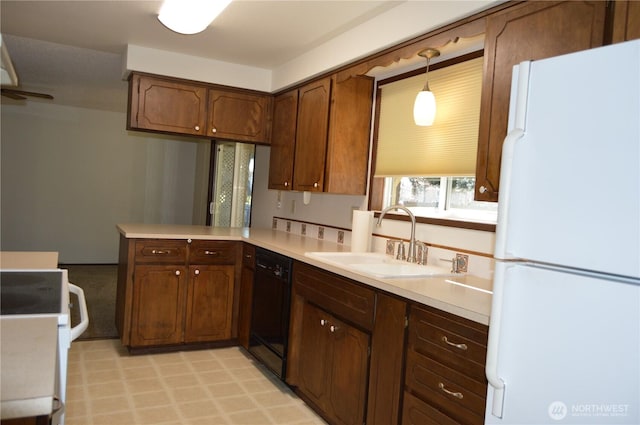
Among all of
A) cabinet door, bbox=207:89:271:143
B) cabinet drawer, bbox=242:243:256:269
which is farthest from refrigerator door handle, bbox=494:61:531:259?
cabinet door, bbox=207:89:271:143

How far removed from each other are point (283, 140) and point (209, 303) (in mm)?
1409

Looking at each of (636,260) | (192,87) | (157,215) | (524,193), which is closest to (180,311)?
(192,87)

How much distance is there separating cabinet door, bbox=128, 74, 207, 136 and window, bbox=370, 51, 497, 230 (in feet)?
5.07

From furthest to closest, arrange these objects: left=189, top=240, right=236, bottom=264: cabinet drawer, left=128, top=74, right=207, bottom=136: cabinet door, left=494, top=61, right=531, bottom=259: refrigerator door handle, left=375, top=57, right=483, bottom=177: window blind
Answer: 1. left=128, top=74, right=207, bottom=136: cabinet door
2. left=189, top=240, right=236, bottom=264: cabinet drawer
3. left=375, top=57, right=483, bottom=177: window blind
4. left=494, top=61, right=531, bottom=259: refrigerator door handle

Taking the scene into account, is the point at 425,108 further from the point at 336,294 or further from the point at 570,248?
the point at 570,248

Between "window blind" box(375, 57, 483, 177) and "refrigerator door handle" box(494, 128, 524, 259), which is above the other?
"window blind" box(375, 57, 483, 177)

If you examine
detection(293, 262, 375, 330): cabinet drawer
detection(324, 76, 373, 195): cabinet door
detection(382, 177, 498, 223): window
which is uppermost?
detection(324, 76, 373, 195): cabinet door

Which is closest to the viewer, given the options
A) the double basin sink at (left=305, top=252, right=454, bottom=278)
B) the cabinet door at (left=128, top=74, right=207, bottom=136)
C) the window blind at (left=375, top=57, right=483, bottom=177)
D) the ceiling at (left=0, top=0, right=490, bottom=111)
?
the double basin sink at (left=305, top=252, right=454, bottom=278)

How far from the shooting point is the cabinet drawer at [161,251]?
3376mm

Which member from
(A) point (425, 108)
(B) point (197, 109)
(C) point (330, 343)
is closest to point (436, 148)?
(A) point (425, 108)

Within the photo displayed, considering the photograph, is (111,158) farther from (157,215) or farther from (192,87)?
(192,87)

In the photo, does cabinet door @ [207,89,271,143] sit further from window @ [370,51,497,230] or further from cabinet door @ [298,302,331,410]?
cabinet door @ [298,302,331,410]

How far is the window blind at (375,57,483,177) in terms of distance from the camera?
2502mm

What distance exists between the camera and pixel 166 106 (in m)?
3.78
